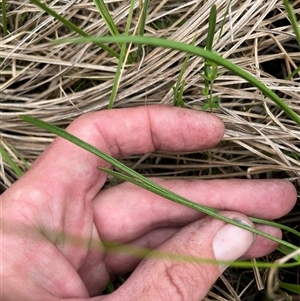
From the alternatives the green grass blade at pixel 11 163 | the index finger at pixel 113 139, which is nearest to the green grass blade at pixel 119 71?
the index finger at pixel 113 139

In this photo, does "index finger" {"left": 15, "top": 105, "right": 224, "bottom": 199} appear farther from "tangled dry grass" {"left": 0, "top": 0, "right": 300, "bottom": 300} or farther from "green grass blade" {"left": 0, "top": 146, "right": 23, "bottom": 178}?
"green grass blade" {"left": 0, "top": 146, "right": 23, "bottom": 178}

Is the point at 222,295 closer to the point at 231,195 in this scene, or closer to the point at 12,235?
the point at 231,195

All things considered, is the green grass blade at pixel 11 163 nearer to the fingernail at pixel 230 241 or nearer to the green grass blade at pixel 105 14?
the green grass blade at pixel 105 14

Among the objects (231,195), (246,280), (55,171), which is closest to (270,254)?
(246,280)

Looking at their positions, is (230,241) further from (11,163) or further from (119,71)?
(11,163)

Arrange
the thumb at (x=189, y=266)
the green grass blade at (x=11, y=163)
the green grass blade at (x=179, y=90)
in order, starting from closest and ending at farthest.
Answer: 1. the thumb at (x=189, y=266)
2. the green grass blade at (x=179, y=90)
3. the green grass blade at (x=11, y=163)

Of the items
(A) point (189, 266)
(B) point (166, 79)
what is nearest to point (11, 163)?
(B) point (166, 79)

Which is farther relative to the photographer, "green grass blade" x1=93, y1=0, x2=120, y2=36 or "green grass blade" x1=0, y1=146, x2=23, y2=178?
"green grass blade" x1=0, y1=146, x2=23, y2=178

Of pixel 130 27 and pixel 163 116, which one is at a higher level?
pixel 130 27

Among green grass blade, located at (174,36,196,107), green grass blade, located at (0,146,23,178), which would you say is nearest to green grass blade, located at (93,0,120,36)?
green grass blade, located at (174,36,196,107)
